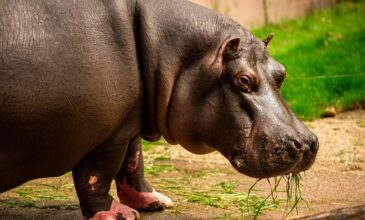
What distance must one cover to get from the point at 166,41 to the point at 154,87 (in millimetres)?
242

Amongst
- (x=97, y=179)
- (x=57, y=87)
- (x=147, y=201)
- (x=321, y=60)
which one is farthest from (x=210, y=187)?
(x=321, y=60)

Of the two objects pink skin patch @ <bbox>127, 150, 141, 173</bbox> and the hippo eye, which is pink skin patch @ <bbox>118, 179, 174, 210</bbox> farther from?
the hippo eye

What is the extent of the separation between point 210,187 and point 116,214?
44.4 inches

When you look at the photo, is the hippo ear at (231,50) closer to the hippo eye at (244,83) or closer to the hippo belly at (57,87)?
the hippo eye at (244,83)

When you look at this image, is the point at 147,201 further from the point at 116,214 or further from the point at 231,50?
the point at 231,50

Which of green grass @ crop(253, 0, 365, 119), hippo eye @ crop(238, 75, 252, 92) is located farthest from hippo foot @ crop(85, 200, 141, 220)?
green grass @ crop(253, 0, 365, 119)

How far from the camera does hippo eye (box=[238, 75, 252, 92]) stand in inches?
140

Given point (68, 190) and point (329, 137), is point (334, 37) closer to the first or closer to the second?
point (329, 137)

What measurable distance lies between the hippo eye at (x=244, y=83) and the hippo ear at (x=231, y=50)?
0.13m

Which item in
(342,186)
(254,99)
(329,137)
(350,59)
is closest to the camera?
(254,99)

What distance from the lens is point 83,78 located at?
3367mm

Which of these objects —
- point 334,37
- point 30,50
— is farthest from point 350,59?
point 30,50

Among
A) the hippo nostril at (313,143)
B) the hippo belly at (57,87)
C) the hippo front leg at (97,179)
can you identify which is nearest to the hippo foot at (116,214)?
the hippo front leg at (97,179)

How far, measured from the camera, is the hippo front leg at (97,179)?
3607 mm
